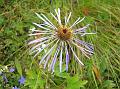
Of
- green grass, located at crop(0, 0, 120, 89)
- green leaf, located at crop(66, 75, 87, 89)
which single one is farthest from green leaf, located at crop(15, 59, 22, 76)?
green leaf, located at crop(66, 75, 87, 89)

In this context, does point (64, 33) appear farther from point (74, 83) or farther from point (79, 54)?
point (79, 54)

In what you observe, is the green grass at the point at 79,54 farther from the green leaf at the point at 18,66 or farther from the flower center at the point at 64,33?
the flower center at the point at 64,33

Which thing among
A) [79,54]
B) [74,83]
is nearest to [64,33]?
[74,83]

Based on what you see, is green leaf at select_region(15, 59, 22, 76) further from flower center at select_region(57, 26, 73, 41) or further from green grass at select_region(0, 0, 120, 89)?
flower center at select_region(57, 26, 73, 41)

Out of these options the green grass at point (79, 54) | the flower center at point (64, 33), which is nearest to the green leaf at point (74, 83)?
the green grass at point (79, 54)

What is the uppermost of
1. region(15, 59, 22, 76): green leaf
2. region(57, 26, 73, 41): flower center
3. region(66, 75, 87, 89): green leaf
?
region(57, 26, 73, 41): flower center

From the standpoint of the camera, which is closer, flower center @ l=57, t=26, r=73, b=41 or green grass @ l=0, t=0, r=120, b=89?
flower center @ l=57, t=26, r=73, b=41
